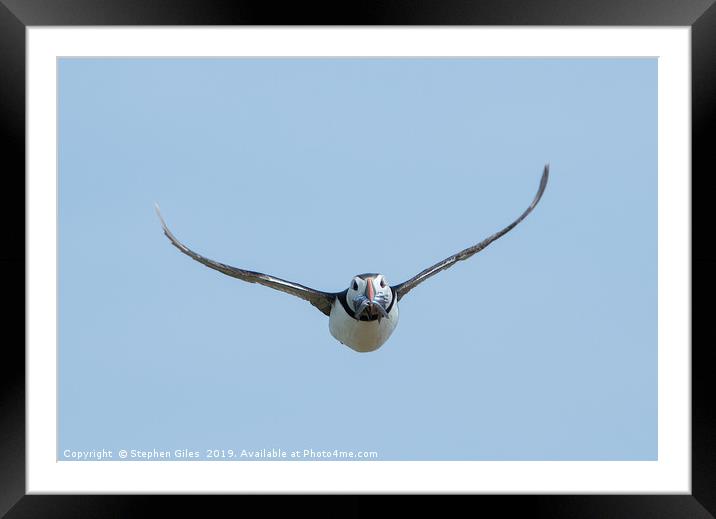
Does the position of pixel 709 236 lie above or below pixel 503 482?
above

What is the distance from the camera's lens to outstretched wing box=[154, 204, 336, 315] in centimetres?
1070

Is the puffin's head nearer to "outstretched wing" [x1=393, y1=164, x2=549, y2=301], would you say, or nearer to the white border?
"outstretched wing" [x1=393, y1=164, x2=549, y2=301]

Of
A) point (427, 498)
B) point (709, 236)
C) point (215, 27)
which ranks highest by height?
point (215, 27)

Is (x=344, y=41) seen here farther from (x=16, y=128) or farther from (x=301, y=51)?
(x=16, y=128)

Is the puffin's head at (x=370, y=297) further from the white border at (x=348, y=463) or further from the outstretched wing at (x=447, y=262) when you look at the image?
the white border at (x=348, y=463)

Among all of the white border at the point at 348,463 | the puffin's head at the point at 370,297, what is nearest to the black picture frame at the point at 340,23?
the white border at the point at 348,463

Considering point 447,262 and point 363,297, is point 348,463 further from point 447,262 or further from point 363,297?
point 447,262

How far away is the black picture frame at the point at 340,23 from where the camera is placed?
9086 millimetres

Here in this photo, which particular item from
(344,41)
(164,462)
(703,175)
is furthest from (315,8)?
(164,462)

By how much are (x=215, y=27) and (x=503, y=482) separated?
200 inches

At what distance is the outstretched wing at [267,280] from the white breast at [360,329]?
20 cm

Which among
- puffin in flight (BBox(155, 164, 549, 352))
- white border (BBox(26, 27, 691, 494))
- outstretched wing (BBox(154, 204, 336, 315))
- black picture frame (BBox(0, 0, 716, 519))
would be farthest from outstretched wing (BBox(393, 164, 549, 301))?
black picture frame (BBox(0, 0, 716, 519))

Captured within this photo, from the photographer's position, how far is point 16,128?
9398mm

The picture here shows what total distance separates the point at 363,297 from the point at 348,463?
2.14 metres
